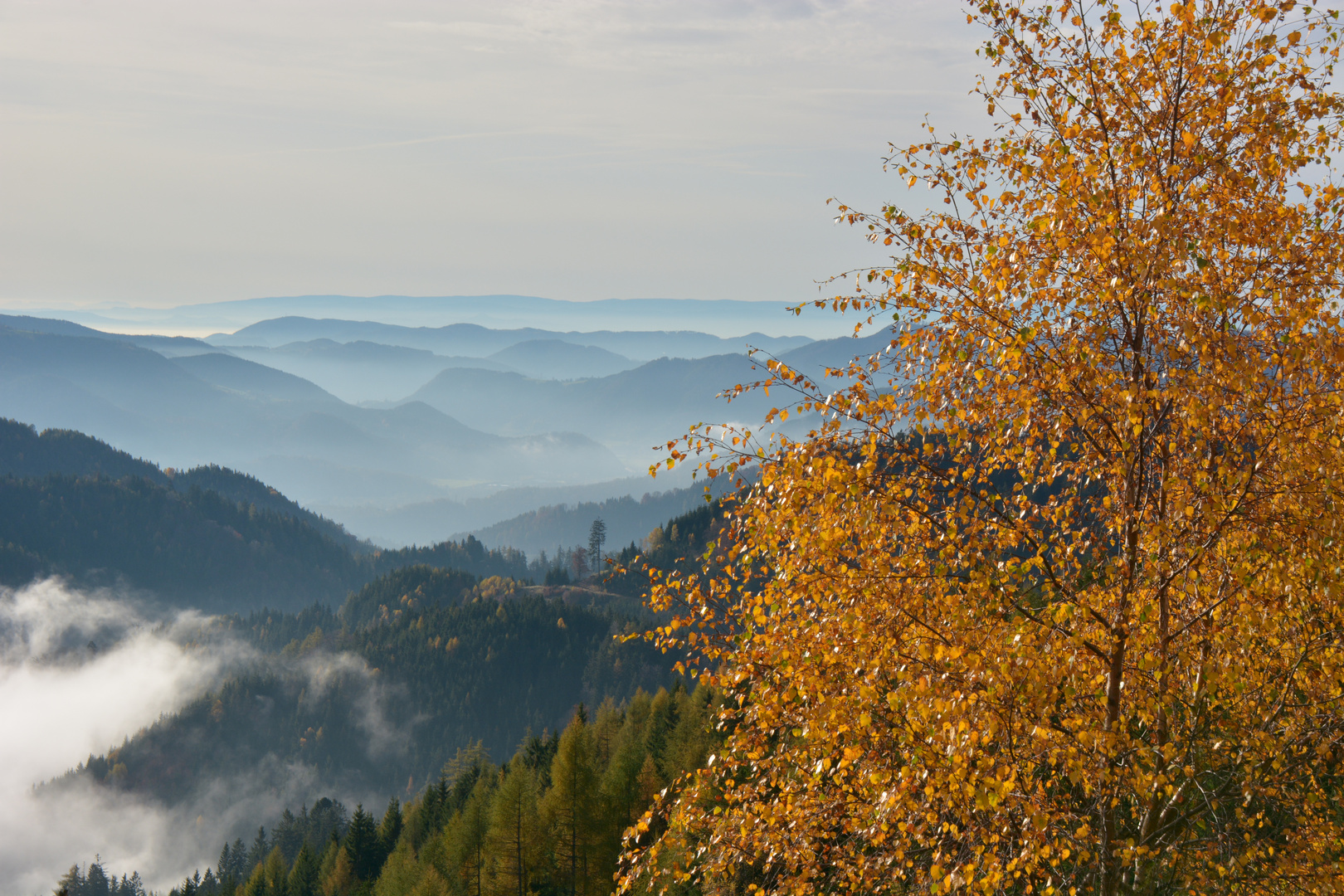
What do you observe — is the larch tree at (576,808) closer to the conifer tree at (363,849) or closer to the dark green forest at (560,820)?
the dark green forest at (560,820)

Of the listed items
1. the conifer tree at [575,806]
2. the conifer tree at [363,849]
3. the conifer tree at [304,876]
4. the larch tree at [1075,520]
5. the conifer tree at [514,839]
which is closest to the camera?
the larch tree at [1075,520]

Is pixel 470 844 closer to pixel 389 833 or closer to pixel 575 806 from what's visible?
pixel 575 806

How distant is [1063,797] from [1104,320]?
5341mm

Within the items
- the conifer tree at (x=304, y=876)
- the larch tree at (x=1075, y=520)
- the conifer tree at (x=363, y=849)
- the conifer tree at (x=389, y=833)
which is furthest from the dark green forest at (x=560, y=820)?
the larch tree at (x=1075, y=520)

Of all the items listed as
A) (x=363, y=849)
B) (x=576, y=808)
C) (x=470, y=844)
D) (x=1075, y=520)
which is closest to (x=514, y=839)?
(x=576, y=808)

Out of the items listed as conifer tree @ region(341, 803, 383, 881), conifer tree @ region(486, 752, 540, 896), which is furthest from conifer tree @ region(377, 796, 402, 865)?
conifer tree @ region(486, 752, 540, 896)

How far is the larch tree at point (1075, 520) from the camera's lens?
277 inches

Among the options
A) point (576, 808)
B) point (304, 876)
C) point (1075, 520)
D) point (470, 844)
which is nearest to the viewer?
point (1075, 520)

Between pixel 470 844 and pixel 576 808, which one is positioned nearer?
pixel 576 808

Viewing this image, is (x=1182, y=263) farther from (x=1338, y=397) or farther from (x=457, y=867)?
(x=457, y=867)

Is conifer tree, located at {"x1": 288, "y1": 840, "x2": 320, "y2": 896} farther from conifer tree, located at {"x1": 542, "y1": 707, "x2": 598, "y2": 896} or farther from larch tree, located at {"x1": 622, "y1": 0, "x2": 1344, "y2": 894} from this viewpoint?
larch tree, located at {"x1": 622, "y1": 0, "x2": 1344, "y2": 894}

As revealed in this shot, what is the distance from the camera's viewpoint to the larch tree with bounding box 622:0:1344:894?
7.04 m

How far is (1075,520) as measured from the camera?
9.66 meters

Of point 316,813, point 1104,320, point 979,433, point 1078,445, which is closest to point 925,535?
point 979,433
